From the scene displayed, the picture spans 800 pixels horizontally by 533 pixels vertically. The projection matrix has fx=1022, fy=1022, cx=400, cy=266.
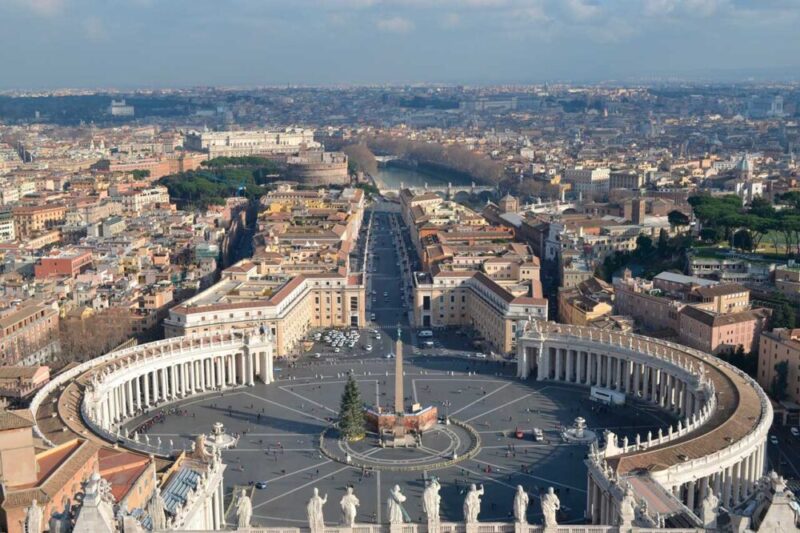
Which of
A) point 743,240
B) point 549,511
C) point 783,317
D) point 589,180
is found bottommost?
point 589,180

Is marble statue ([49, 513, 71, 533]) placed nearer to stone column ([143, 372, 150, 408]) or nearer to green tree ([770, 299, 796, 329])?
stone column ([143, 372, 150, 408])

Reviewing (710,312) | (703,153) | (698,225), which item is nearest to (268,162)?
(703,153)

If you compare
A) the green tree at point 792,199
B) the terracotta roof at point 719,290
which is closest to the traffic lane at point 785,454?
the terracotta roof at point 719,290

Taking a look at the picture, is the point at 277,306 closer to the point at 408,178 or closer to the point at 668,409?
the point at 668,409

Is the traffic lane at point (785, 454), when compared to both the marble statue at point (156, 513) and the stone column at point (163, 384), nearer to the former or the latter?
the marble statue at point (156, 513)

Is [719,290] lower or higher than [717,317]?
higher

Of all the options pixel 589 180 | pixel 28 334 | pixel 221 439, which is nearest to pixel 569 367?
pixel 221 439
